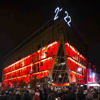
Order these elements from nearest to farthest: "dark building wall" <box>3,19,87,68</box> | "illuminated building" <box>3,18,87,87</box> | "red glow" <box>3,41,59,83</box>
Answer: "illuminated building" <box>3,18,87,87</box> → "dark building wall" <box>3,19,87,68</box> → "red glow" <box>3,41,59,83</box>

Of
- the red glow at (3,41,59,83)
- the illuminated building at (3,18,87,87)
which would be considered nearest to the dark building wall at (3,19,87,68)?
the illuminated building at (3,18,87,87)

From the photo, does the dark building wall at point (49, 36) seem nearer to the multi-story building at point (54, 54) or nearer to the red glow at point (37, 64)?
the multi-story building at point (54, 54)

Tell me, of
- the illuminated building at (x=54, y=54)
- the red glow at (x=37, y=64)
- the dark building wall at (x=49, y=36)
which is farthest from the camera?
the red glow at (x=37, y=64)

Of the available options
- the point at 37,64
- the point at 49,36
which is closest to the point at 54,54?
the point at 49,36

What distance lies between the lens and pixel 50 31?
165ft

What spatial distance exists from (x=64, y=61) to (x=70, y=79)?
492 cm

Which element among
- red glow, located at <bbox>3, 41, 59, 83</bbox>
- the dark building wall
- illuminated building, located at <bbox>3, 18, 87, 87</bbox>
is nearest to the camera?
illuminated building, located at <bbox>3, 18, 87, 87</bbox>

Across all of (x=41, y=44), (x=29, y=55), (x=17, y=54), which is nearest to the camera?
(x=41, y=44)

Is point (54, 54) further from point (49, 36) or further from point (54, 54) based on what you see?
point (49, 36)

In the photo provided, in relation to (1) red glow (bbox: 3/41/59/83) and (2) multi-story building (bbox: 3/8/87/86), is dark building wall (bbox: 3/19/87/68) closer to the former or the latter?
(2) multi-story building (bbox: 3/8/87/86)

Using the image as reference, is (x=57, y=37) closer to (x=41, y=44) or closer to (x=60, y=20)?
(x=60, y=20)

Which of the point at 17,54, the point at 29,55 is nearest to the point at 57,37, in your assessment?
the point at 29,55

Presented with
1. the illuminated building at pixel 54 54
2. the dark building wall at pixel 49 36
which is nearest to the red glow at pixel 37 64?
the illuminated building at pixel 54 54

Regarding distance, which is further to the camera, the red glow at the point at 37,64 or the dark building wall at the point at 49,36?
the red glow at the point at 37,64
